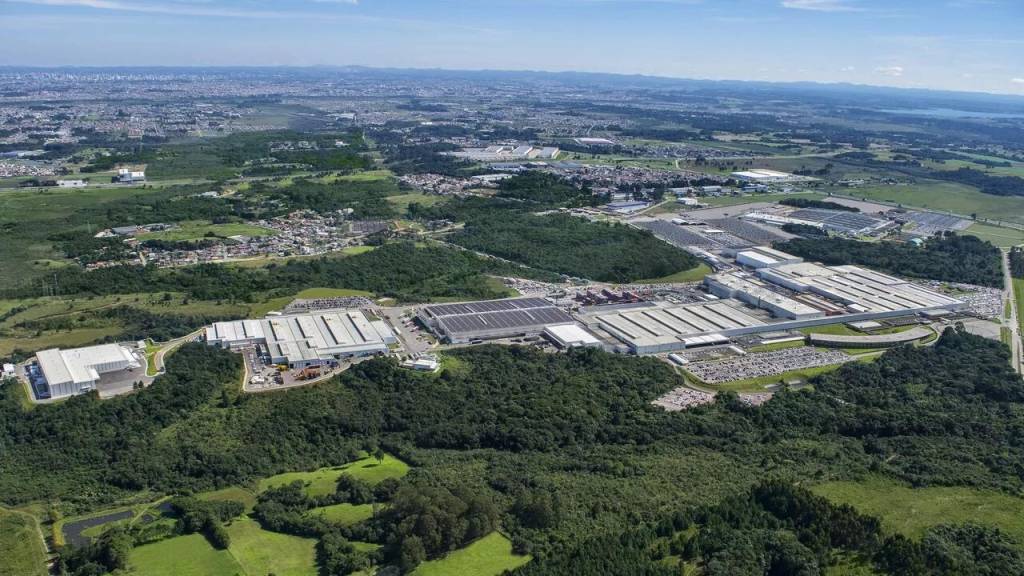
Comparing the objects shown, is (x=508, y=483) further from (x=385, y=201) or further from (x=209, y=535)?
(x=385, y=201)

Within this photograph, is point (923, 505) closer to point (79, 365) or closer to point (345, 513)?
point (345, 513)

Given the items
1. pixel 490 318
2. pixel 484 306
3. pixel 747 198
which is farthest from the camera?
pixel 747 198

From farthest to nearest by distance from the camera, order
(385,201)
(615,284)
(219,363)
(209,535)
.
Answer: (385,201) < (615,284) < (219,363) < (209,535)

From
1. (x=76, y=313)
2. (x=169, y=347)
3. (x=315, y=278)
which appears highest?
(x=315, y=278)

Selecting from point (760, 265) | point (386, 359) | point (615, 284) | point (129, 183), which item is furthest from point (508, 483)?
point (129, 183)

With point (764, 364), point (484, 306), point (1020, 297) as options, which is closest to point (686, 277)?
point (764, 364)

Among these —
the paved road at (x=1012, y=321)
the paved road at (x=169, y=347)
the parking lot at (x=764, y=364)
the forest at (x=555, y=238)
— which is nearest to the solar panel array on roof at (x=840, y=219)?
the paved road at (x=1012, y=321)
